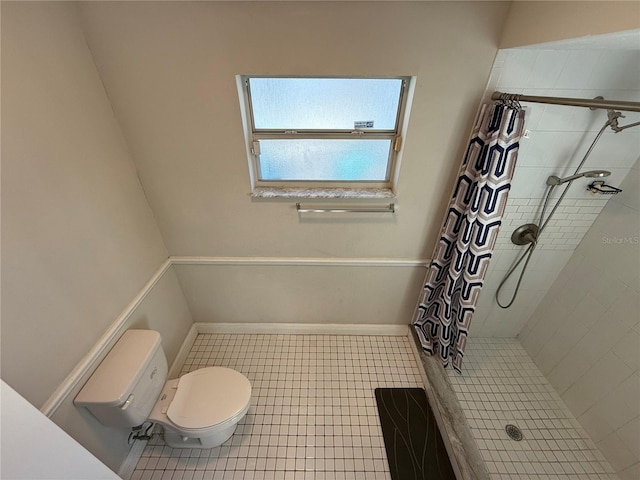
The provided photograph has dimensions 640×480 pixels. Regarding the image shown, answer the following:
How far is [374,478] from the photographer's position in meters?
1.38

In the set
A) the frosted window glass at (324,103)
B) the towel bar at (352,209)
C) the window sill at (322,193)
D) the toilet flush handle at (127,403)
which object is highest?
the frosted window glass at (324,103)

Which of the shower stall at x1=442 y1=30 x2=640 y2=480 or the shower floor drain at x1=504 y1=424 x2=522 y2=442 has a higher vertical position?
the shower stall at x1=442 y1=30 x2=640 y2=480

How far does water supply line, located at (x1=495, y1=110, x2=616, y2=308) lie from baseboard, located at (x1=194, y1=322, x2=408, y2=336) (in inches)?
32.6

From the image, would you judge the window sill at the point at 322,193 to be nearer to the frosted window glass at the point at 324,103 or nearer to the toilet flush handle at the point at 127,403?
the frosted window glass at the point at 324,103

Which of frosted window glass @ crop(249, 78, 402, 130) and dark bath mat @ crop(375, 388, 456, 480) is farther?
dark bath mat @ crop(375, 388, 456, 480)

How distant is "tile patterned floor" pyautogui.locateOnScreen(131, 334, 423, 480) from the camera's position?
140cm

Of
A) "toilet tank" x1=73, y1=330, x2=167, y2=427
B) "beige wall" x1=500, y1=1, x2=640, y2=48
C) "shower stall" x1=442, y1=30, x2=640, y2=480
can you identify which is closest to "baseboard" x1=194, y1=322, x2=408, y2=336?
"shower stall" x1=442, y1=30, x2=640, y2=480

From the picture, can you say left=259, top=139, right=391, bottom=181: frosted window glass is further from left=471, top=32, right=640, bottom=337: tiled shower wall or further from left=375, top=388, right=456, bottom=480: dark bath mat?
left=375, top=388, right=456, bottom=480: dark bath mat

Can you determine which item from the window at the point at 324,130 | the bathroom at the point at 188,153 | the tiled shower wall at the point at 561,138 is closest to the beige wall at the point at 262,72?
the bathroom at the point at 188,153

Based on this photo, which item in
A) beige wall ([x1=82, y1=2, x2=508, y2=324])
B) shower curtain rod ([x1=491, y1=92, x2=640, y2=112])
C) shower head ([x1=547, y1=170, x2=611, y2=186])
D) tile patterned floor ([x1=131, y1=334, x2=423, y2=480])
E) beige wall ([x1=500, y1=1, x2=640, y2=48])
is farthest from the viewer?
tile patterned floor ([x1=131, y1=334, x2=423, y2=480])

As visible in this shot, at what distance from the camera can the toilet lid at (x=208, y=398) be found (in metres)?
1.27

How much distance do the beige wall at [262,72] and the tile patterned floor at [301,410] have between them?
0.79m

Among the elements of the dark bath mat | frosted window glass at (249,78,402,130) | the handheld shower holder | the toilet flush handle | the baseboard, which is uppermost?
frosted window glass at (249,78,402,130)

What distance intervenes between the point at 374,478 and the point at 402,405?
436 millimetres
